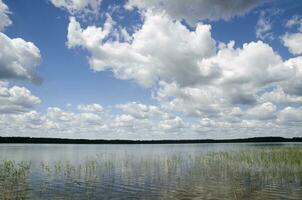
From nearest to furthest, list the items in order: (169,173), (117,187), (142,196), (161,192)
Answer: (142,196) → (161,192) → (117,187) → (169,173)

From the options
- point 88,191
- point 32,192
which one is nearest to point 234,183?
point 88,191

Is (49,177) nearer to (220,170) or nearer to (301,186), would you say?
(220,170)

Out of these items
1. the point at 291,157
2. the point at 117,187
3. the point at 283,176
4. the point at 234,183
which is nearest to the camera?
the point at 117,187

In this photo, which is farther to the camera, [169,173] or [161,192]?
[169,173]

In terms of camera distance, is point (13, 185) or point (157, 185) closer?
point (13, 185)

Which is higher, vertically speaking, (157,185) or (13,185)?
(13,185)

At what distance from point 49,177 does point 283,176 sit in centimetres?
2027

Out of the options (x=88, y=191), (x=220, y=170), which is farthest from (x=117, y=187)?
(x=220, y=170)

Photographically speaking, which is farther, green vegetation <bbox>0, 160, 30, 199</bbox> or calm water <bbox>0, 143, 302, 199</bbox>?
calm water <bbox>0, 143, 302, 199</bbox>

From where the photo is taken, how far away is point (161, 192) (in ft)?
67.4

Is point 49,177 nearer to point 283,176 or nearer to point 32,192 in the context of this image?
point 32,192

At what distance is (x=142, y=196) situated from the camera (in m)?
19.2

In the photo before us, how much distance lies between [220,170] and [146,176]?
8.16 meters

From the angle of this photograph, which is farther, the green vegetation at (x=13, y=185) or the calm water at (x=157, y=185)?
the calm water at (x=157, y=185)
